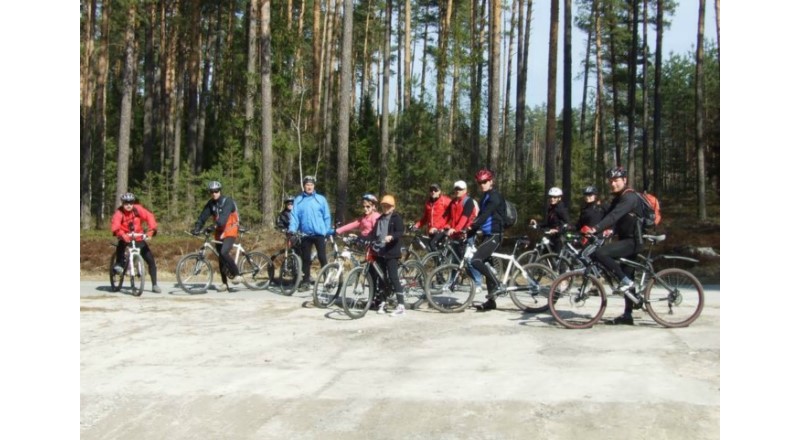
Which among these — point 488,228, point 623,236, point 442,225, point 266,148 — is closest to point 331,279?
point 488,228

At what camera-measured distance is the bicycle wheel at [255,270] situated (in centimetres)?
1421

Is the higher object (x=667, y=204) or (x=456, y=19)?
(x=456, y=19)

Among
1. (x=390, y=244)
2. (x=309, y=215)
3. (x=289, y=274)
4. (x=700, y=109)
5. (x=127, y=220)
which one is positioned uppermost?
(x=700, y=109)

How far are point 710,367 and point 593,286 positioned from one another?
279cm

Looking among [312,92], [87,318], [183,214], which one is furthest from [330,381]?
[312,92]

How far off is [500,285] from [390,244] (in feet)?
5.87

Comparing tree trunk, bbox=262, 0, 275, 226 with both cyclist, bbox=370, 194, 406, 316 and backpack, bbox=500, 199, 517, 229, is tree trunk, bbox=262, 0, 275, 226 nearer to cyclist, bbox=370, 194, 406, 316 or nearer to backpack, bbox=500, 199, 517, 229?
cyclist, bbox=370, 194, 406, 316

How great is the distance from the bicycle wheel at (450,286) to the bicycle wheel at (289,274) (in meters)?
2.99

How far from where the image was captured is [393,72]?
48625 mm

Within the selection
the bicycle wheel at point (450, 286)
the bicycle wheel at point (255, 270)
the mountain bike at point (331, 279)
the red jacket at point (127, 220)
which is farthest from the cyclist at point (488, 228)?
the red jacket at point (127, 220)

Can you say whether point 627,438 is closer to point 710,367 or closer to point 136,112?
point 710,367

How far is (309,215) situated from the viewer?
1345 centimetres

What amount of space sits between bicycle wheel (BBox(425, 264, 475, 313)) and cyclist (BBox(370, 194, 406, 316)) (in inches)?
19.6

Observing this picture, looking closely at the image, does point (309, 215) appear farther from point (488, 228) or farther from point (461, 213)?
point (488, 228)
